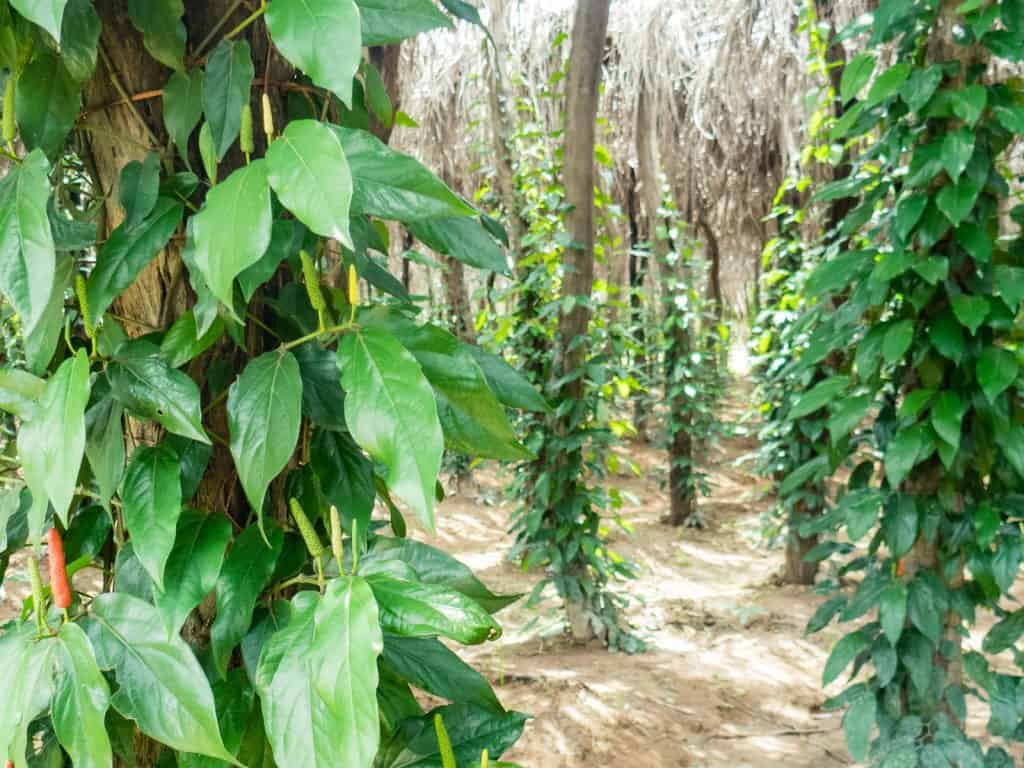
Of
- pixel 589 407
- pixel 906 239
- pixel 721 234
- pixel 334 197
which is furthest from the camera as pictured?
pixel 721 234

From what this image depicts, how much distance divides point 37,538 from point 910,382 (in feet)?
5.10

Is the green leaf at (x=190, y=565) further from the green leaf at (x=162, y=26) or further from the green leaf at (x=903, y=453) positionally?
the green leaf at (x=903, y=453)

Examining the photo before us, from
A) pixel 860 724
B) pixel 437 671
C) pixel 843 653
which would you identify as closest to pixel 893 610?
pixel 843 653

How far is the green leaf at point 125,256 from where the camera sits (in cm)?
57

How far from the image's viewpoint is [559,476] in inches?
121

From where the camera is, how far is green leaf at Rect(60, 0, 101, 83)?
22.5 inches

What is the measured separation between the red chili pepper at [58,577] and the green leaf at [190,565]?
56 mm

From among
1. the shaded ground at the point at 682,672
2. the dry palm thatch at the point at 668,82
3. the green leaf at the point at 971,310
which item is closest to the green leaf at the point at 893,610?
the green leaf at the point at 971,310

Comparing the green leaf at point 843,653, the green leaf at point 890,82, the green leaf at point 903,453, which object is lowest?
the green leaf at point 843,653

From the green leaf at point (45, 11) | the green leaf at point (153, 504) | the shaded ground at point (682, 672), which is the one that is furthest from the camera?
the shaded ground at point (682, 672)

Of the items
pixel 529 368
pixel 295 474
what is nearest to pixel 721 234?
pixel 529 368

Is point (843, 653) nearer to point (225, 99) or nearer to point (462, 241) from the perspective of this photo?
point (462, 241)

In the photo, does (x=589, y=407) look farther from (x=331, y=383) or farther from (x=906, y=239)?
(x=331, y=383)

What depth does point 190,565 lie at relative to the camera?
559mm
